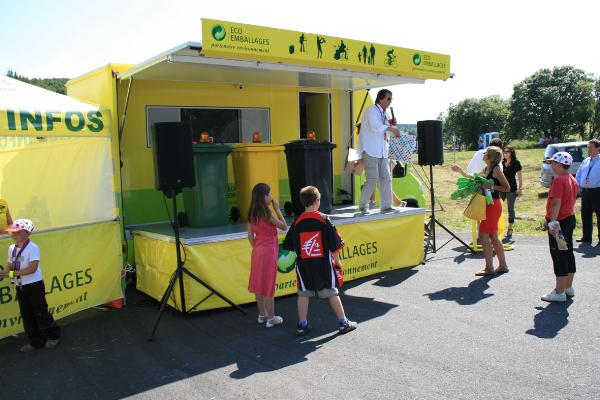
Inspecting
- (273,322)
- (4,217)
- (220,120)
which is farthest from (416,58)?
(4,217)

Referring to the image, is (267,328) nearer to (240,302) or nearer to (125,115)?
(240,302)

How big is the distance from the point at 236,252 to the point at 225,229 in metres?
0.52

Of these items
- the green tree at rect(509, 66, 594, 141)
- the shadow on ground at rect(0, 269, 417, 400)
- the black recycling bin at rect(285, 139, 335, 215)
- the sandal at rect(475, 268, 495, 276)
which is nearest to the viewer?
the shadow on ground at rect(0, 269, 417, 400)

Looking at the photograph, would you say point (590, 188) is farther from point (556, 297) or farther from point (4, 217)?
point (4, 217)

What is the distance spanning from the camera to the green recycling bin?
6652 millimetres

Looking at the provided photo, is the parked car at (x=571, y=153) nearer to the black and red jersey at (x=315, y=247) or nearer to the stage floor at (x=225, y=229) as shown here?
the stage floor at (x=225, y=229)

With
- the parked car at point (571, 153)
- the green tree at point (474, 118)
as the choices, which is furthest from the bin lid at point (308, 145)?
the green tree at point (474, 118)

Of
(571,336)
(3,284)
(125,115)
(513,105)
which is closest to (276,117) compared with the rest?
(125,115)

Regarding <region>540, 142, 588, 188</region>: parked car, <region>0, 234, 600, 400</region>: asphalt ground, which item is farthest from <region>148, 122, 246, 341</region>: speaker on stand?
<region>540, 142, 588, 188</region>: parked car

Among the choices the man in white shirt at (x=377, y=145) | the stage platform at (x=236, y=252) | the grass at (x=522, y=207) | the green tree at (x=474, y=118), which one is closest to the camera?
the stage platform at (x=236, y=252)

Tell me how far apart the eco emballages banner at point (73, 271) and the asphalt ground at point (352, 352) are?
23 cm

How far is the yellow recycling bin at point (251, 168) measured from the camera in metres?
7.17

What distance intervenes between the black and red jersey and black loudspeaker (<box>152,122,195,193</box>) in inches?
55.0

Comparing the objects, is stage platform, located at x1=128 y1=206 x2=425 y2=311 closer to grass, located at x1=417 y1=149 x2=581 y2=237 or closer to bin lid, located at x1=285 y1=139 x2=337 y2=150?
bin lid, located at x1=285 y1=139 x2=337 y2=150
